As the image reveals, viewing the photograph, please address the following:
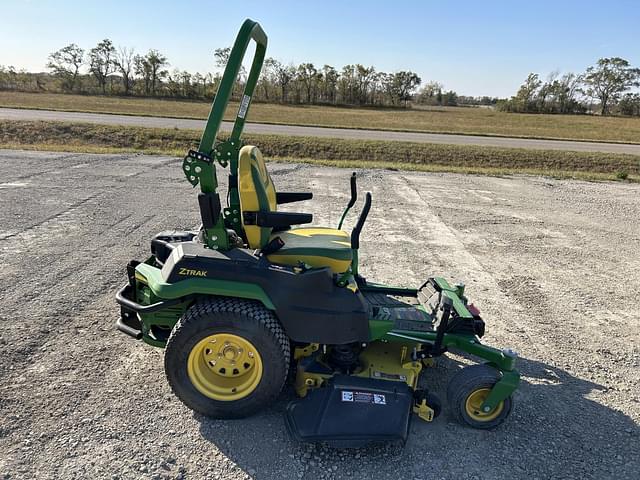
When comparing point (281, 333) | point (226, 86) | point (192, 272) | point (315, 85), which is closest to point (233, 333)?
point (281, 333)

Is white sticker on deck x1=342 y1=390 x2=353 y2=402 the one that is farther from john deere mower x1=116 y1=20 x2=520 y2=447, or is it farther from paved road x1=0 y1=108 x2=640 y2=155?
paved road x1=0 y1=108 x2=640 y2=155

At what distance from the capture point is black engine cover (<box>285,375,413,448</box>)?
2.61 metres

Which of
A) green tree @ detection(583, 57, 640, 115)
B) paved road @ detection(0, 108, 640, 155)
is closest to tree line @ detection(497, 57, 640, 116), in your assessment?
green tree @ detection(583, 57, 640, 115)

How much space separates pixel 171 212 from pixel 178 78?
46.0 m

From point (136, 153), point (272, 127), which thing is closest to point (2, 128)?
point (136, 153)

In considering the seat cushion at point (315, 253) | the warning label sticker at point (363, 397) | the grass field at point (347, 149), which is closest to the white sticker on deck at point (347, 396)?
the warning label sticker at point (363, 397)

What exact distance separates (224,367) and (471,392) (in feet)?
5.08

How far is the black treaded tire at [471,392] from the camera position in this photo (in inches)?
115

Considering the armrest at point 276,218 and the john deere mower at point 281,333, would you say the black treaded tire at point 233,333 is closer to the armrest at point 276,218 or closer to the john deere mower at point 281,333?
the john deere mower at point 281,333

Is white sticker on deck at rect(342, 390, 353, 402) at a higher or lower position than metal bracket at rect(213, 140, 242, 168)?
lower

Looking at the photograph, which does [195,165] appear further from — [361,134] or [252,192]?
[361,134]

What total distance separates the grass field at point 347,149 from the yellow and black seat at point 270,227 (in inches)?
517

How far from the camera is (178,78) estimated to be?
160 feet

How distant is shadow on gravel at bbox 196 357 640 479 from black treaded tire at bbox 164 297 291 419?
0.42 ft
